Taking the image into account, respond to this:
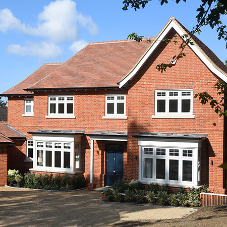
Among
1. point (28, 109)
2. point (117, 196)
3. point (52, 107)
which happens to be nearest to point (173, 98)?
point (117, 196)

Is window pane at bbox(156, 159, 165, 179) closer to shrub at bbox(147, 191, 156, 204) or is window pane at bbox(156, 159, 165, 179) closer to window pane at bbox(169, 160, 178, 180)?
window pane at bbox(169, 160, 178, 180)

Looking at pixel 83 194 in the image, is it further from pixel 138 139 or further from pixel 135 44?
pixel 135 44

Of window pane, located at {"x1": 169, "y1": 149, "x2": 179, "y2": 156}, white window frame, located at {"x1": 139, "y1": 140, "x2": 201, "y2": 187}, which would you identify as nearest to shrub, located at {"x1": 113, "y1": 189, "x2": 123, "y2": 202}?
white window frame, located at {"x1": 139, "y1": 140, "x2": 201, "y2": 187}

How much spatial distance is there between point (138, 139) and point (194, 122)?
3002mm

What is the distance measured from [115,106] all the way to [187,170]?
21.1 ft

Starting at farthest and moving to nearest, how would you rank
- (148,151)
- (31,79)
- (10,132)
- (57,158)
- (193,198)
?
(31,79), (10,132), (57,158), (148,151), (193,198)

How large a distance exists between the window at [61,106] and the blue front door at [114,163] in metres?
3.48

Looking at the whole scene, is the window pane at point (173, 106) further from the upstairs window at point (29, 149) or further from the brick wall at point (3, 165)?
the upstairs window at point (29, 149)

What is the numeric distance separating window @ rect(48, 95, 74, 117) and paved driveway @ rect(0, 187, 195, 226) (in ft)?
19.1

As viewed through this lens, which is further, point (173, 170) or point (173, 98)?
point (173, 98)

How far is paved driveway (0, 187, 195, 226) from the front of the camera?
1359cm

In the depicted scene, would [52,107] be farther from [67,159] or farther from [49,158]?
[67,159]

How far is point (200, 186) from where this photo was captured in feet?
56.4

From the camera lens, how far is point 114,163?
72.5 feet
